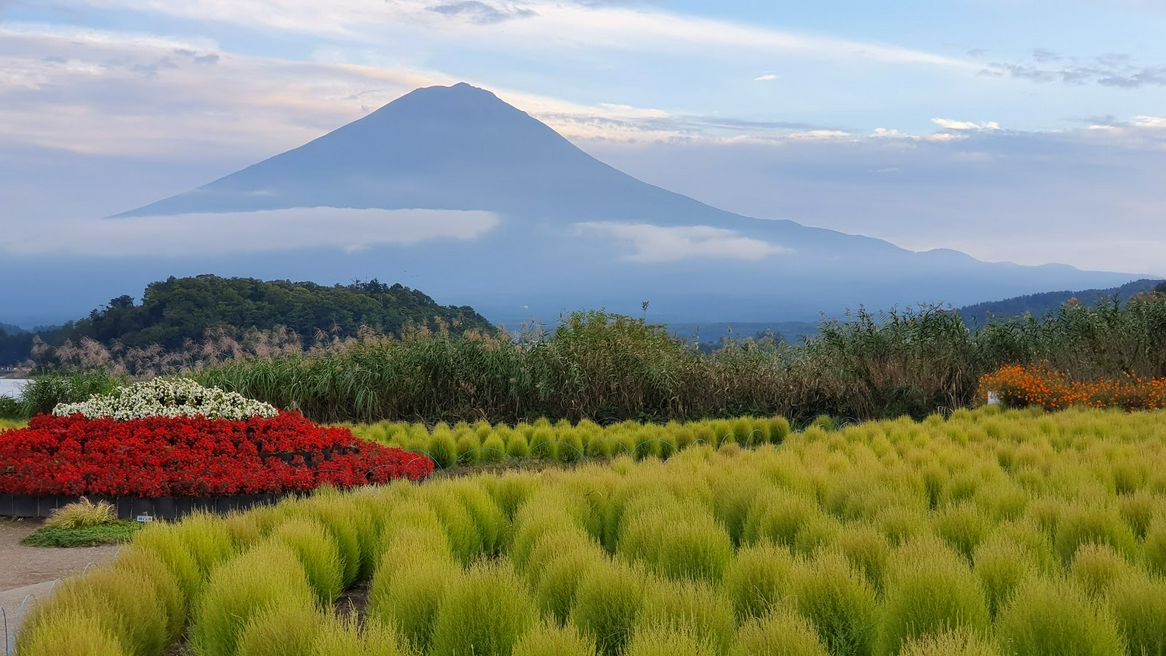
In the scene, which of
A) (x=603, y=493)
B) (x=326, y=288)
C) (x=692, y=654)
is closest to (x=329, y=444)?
(x=603, y=493)

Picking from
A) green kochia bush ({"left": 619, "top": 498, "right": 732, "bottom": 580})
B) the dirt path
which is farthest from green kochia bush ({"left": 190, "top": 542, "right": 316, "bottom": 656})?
the dirt path

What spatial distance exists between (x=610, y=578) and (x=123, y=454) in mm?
6636

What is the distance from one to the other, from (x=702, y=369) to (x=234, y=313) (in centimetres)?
2298

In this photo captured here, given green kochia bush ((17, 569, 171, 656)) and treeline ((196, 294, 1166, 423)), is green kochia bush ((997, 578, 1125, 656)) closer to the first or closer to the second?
green kochia bush ((17, 569, 171, 656))

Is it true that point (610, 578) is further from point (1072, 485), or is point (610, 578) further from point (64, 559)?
point (64, 559)

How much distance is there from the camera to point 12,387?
61.5 ft

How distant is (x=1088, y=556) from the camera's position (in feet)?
14.3

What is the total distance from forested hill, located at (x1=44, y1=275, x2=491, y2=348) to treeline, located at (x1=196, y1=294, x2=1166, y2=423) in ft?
53.2

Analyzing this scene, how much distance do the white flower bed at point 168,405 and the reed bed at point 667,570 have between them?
557 cm

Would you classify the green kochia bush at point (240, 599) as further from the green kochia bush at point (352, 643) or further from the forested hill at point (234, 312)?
the forested hill at point (234, 312)

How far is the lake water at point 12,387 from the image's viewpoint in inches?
719

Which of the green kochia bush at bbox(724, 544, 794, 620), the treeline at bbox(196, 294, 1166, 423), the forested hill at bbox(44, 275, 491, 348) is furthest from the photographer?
the forested hill at bbox(44, 275, 491, 348)

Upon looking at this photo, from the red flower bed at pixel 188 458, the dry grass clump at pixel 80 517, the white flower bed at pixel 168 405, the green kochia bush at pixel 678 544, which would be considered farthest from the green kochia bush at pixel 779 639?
the white flower bed at pixel 168 405

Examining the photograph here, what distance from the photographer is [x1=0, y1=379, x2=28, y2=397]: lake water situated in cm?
1825
